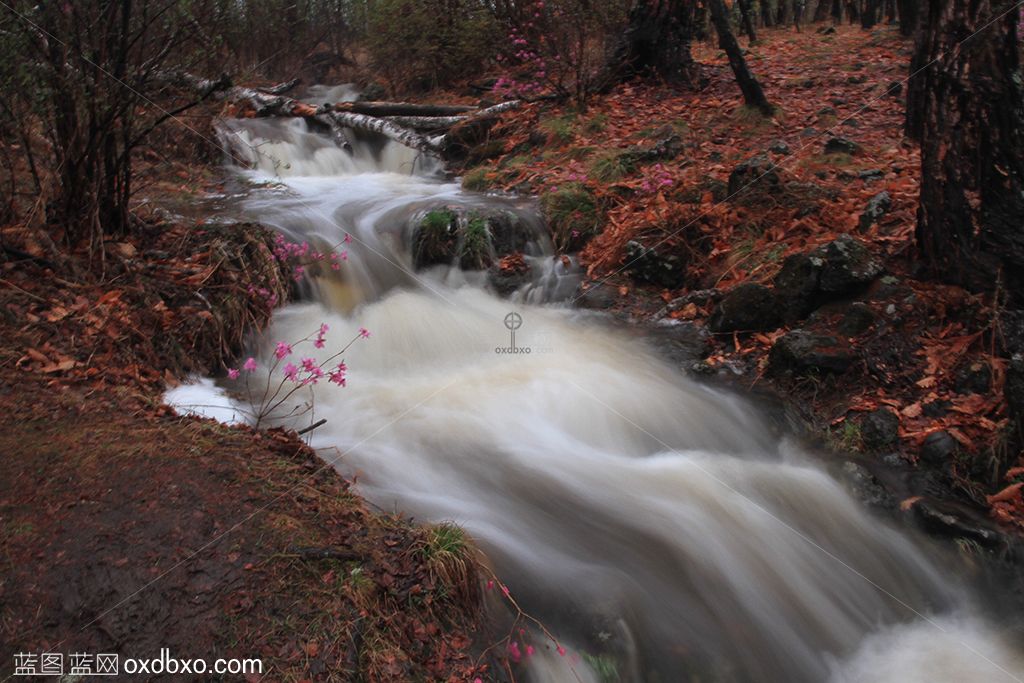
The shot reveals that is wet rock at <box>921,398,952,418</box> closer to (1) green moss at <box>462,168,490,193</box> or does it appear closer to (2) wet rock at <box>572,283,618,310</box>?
(2) wet rock at <box>572,283,618,310</box>

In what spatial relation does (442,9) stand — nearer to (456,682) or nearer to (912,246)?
(912,246)

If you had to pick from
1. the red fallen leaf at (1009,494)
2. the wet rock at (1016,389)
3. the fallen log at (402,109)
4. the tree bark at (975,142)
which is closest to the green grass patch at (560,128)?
the fallen log at (402,109)

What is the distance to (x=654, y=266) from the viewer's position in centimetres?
635

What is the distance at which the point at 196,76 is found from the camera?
581cm

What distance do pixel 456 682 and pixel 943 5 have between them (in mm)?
4907

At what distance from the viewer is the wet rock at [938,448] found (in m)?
3.95

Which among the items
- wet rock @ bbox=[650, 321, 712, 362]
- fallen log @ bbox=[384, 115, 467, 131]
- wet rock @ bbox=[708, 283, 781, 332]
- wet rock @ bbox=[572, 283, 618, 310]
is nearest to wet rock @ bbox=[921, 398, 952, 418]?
wet rock @ bbox=[708, 283, 781, 332]

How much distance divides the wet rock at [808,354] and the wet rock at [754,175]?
2.13 m

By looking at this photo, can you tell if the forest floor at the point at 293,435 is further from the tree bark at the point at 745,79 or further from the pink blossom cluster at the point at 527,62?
the pink blossom cluster at the point at 527,62

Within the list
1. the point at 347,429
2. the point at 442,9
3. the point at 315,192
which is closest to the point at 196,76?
the point at 315,192

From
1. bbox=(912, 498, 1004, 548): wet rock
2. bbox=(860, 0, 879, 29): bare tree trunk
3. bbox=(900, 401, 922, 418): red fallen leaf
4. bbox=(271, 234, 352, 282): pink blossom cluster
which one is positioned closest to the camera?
bbox=(912, 498, 1004, 548): wet rock

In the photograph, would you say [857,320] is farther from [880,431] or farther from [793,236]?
[793,236]

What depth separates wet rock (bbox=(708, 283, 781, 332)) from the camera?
209 inches

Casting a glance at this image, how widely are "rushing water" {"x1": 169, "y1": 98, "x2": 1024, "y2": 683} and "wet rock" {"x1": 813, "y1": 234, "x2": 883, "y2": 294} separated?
116 cm
